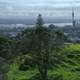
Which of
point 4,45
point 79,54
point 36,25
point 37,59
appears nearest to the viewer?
point 37,59

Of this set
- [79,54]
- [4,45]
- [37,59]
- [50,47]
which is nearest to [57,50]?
[50,47]

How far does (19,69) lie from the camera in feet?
96.2

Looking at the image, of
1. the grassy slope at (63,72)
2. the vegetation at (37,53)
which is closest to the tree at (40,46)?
the vegetation at (37,53)

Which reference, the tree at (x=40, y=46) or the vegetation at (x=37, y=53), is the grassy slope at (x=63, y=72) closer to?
the vegetation at (x=37, y=53)

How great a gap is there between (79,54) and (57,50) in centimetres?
1712

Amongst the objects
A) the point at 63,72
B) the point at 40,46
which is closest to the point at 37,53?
the point at 40,46

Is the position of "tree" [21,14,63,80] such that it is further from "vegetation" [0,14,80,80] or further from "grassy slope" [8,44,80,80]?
"grassy slope" [8,44,80,80]

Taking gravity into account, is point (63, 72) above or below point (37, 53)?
below

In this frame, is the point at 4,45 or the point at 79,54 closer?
the point at 4,45

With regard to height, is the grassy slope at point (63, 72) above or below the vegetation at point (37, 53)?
below

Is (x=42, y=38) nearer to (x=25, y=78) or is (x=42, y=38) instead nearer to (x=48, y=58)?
(x=48, y=58)

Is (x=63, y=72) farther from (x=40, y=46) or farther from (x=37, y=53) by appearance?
(x=40, y=46)

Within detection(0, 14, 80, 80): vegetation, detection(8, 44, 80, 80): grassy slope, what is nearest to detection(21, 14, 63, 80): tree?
detection(0, 14, 80, 80): vegetation

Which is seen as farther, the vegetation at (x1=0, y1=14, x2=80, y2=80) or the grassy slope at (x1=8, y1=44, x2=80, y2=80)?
the grassy slope at (x1=8, y1=44, x2=80, y2=80)
